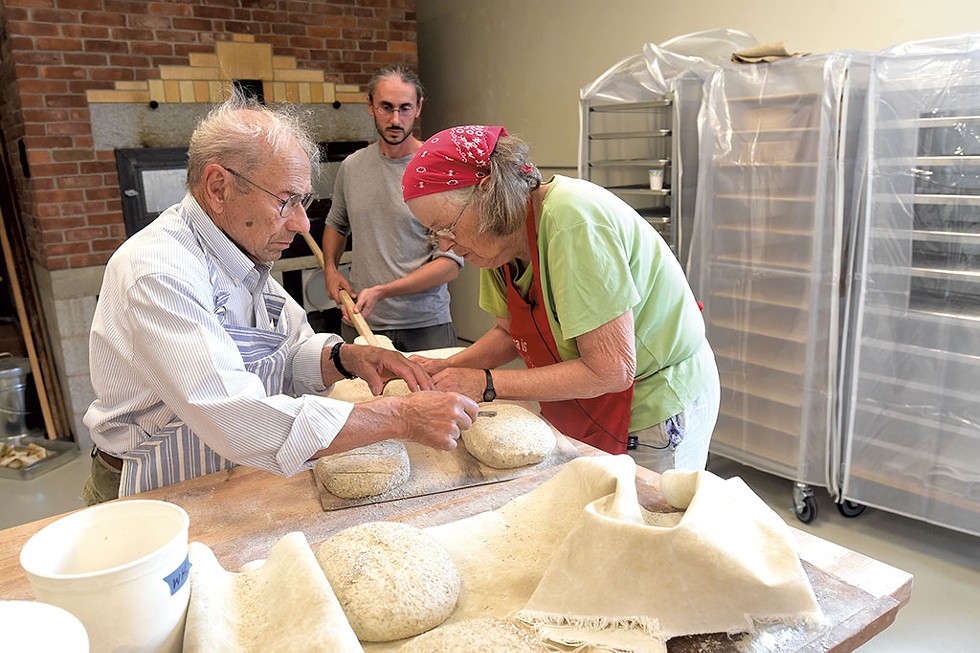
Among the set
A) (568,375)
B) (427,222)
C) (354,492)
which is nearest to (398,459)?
(354,492)

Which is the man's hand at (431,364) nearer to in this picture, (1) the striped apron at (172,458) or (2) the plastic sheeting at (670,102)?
(1) the striped apron at (172,458)

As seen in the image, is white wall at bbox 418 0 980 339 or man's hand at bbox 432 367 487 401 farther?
white wall at bbox 418 0 980 339

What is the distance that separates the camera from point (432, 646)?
822 millimetres

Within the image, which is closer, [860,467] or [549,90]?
[860,467]

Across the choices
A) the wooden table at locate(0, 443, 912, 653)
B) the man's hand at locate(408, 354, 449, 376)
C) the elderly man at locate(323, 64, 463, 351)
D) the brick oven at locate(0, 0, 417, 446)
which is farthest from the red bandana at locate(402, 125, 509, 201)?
the brick oven at locate(0, 0, 417, 446)

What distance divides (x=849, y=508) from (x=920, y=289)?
90 centimetres

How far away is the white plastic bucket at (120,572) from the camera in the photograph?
0.70 m

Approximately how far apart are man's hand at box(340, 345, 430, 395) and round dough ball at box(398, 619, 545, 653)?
2.78 ft

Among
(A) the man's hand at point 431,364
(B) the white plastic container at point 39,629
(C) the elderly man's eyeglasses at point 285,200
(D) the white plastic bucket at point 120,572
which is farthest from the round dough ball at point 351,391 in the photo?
(B) the white plastic container at point 39,629

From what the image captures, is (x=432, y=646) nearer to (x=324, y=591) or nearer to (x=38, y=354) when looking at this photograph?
(x=324, y=591)

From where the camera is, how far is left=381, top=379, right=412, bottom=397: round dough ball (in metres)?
1.75

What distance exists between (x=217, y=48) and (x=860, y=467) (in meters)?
3.88

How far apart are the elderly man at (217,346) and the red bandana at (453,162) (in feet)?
0.77

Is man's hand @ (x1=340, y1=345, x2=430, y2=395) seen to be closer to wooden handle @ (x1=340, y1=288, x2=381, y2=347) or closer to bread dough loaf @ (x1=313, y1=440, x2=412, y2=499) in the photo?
wooden handle @ (x1=340, y1=288, x2=381, y2=347)
